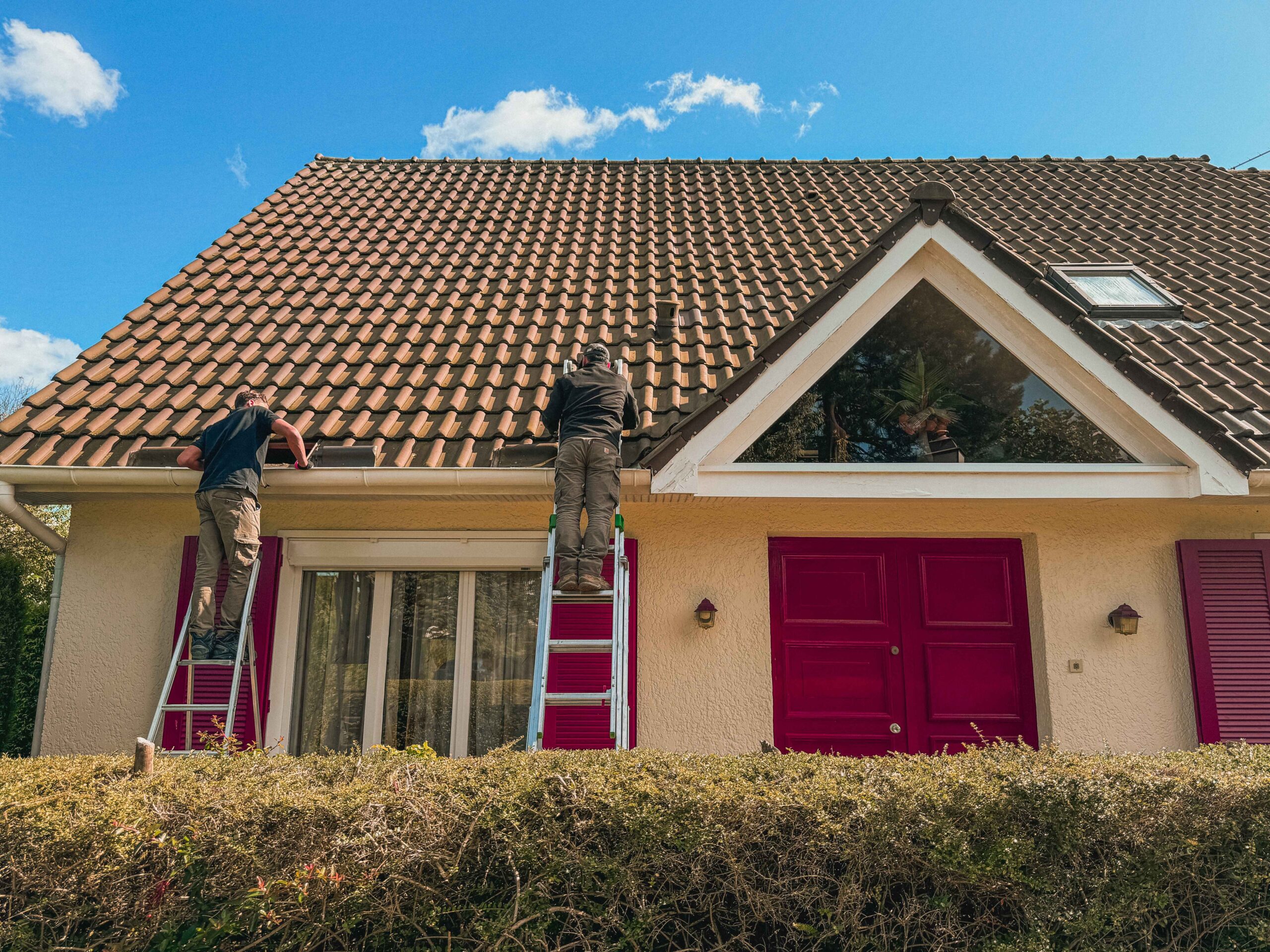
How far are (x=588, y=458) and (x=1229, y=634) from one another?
4.71 meters

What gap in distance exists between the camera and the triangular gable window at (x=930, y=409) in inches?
206

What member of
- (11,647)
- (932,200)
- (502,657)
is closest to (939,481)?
(932,200)

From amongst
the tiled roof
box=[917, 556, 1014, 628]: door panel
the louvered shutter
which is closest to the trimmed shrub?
the tiled roof

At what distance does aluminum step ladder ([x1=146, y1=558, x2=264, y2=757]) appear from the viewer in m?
4.75

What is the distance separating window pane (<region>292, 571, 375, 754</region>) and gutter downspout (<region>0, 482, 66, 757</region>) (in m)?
1.60

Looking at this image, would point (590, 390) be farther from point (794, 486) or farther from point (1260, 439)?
point (1260, 439)

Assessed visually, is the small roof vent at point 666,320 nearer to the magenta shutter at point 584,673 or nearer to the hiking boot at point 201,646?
the magenta shutter at point 584,673

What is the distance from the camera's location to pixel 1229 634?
5.64m

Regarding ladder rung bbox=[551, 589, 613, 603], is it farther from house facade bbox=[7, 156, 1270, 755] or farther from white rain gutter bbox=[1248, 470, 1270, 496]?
white rain gutter bbox=[1248, 470, 1270, 496]

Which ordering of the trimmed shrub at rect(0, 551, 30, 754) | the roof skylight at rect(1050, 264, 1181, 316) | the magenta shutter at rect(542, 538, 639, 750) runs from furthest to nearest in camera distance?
the trimmed shrub at rect(0, 551, 30, 754)
the roof skylight at rect(1050, 264, 1181, 316)
the magenta shutter at rect(542, 538, 639, 750)

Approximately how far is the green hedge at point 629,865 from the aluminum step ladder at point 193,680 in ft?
5.55

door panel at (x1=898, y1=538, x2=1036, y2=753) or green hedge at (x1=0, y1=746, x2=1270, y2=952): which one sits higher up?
door panel at (x1=898, y1=538, x2=1036, y2=753)

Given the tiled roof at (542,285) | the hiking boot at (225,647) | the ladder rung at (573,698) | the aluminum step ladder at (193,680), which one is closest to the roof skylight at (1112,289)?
the tiled roof at (542,285)

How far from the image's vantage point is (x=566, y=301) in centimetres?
714
